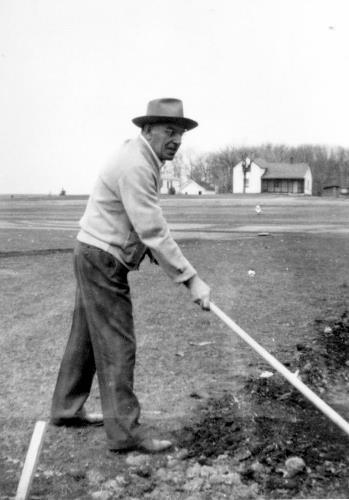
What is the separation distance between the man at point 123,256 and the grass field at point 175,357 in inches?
10.9

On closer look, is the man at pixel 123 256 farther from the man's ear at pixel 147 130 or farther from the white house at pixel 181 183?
the white house at pixel 181 183

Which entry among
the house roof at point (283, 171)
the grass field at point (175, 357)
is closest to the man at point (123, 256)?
the grass field at point (175, 357)

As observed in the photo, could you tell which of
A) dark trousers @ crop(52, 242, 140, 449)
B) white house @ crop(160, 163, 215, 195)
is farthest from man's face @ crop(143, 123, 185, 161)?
white house @ crop(160, 163, 215, 195)

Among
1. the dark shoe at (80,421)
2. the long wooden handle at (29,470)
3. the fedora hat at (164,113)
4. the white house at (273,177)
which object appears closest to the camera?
the long wooden handle at (29,470)

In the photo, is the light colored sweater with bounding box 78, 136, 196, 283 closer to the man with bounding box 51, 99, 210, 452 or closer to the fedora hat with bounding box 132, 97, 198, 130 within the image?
the man with bounding box 51, 99, 210, 452

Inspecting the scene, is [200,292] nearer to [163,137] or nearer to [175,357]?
[163,137]

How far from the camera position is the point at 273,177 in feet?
322

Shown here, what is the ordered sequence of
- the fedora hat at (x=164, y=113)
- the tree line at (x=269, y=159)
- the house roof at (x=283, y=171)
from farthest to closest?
the tree line at (x=269, y=159) < the house roof at (x=283, y=171) < the fedora hat at (x=164, y=113)

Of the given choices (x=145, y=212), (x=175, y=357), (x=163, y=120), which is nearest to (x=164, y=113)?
(x=163, y=120)

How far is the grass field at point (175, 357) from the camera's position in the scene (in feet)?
10.9

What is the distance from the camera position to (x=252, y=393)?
4.67 m

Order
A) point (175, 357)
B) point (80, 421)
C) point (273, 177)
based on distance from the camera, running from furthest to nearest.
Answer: point (273, 177), point (175, 357), point (80, 421)

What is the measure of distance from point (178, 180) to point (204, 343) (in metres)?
119

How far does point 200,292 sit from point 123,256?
0.48 meters
